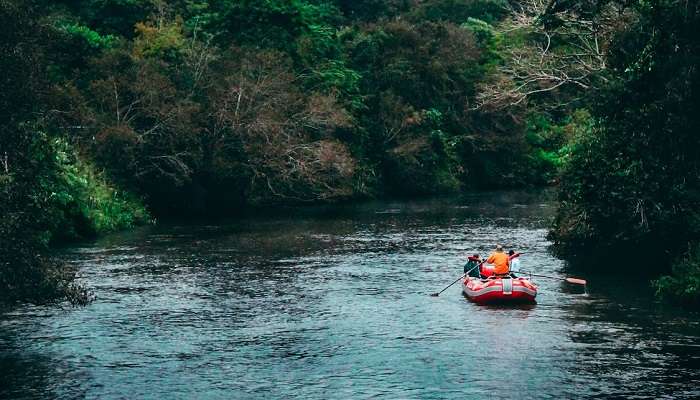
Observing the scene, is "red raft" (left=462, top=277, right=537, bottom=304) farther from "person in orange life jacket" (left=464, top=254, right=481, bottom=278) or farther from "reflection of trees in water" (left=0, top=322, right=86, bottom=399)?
"reflection of trees in water" (left=0, top=322, right=86, bottom=399)

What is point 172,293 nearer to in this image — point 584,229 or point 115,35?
point 584,229

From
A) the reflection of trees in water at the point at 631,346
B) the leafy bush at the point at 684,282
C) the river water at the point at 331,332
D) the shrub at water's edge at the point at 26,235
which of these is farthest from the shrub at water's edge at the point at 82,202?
the leafy bush at the point at 684,282

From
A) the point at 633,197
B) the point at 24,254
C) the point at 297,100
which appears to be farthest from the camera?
the point at 297,100

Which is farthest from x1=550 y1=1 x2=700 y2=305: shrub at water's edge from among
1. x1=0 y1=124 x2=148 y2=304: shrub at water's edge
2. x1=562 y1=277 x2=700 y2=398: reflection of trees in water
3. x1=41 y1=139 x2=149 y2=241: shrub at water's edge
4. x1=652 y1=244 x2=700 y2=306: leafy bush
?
x1=41 y1=139 x2=149 y2=241: shrub at water's edge

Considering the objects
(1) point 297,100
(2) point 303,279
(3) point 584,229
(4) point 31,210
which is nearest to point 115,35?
(1) point 297,100

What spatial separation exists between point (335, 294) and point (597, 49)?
15820mm

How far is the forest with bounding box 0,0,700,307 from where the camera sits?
27.9m

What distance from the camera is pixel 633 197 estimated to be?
32.9 meters

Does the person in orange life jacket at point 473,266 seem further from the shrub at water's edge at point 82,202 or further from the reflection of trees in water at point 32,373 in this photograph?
the shrub at water's edge at point 82,202

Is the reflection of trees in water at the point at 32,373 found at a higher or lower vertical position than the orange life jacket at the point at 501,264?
lower

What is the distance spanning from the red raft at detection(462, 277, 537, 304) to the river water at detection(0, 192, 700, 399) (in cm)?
46

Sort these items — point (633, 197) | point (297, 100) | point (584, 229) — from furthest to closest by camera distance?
point (297, 100), point (584, 229), point (633, 197)

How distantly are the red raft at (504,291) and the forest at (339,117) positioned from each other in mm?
4208

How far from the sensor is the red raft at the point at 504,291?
31.7 meters
